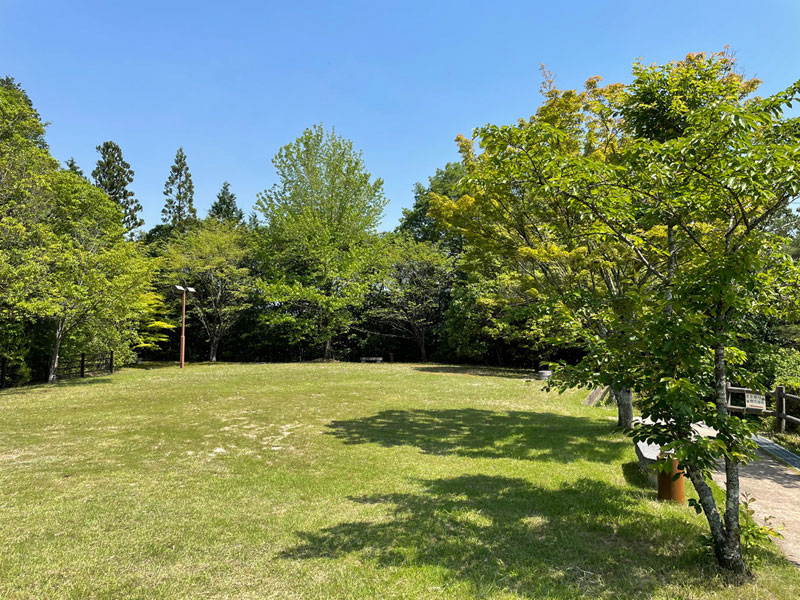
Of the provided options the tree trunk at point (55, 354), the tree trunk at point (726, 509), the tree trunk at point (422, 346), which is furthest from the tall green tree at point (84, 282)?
the tree trunk at point (422, 346)

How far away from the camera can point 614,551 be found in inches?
147

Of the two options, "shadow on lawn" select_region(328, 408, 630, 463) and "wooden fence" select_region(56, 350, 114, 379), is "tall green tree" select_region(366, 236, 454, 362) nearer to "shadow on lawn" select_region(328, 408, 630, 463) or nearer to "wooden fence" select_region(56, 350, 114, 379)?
"wooden fence" select_region(56, 350, 114, 379)

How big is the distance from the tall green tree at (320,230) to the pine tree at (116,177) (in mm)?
19021

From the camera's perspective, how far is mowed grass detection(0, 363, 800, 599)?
10.5 ft

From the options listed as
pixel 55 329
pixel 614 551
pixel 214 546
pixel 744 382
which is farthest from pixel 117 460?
pixel 55 329

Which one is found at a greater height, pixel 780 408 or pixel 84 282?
pixel 84 282

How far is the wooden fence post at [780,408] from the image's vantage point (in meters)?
8.87

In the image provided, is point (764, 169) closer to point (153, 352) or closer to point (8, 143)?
point (8, 143)

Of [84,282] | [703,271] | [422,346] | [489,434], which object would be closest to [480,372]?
[422,346]

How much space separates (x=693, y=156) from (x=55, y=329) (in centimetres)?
2086

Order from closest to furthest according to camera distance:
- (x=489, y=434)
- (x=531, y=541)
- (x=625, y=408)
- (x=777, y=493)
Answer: (x=531, y=541)
(x=777, y=493)
(x=489, y=434)
(x=625, y=408)

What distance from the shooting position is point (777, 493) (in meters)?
5.43

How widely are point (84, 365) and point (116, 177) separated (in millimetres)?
26493

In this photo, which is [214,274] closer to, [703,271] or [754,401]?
[754,401]
